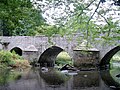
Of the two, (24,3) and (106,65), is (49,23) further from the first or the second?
(106,65)

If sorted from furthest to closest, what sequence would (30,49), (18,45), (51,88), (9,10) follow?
(18,45), (30,49), (51,88), (9,10)

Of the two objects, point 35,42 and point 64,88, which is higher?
point 35,42

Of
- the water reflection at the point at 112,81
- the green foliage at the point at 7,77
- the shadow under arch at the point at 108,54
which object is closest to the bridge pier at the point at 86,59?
the shadow under arch at the point at 108,54

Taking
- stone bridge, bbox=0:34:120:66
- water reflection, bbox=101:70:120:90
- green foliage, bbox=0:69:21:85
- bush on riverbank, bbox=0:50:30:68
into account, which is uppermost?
stone bridge, bbox=0:34:120:66

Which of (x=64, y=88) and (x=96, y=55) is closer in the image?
(x=64, y=88)

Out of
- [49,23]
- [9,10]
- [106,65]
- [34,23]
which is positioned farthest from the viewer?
[106,65]

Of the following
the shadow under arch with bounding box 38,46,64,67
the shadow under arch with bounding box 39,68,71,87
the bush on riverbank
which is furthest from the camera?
the shadow under arch with bounding box 38,46,64,67

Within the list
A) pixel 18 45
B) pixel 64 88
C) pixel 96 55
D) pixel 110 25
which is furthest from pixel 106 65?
pixel 110 25

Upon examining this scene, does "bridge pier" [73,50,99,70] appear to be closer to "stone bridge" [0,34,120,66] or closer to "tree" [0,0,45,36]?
"stone bridge" [0,34,120,66]

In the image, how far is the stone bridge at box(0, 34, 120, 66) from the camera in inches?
885

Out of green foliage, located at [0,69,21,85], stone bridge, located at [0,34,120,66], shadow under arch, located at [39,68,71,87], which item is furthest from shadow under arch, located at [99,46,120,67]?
green foliage, located at [0,69,21,85]

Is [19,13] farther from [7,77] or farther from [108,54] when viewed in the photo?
[108,54]

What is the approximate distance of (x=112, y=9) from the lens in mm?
7973

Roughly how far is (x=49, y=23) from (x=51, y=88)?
6.26 m
